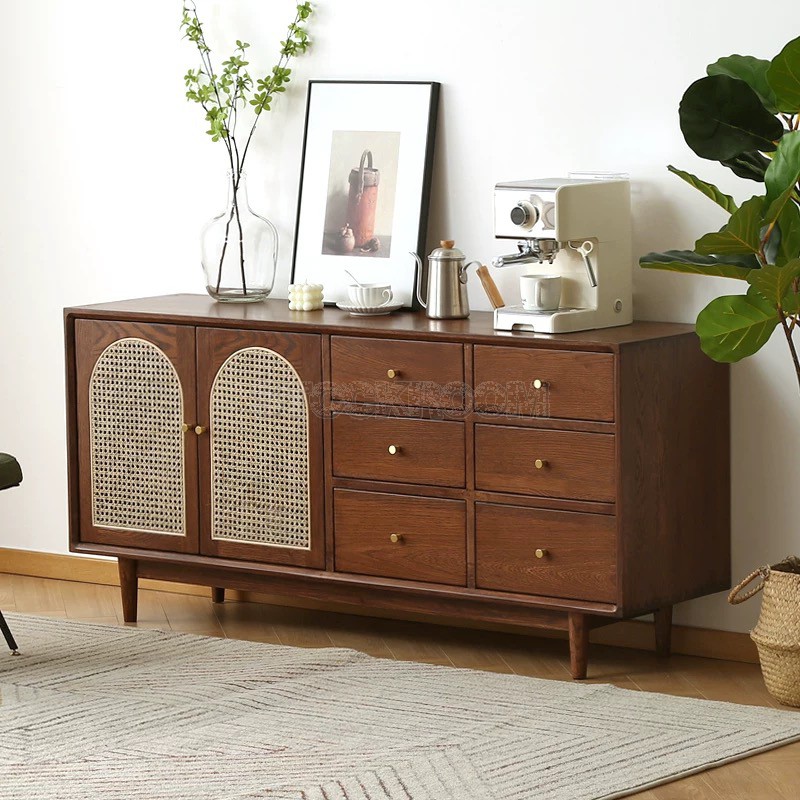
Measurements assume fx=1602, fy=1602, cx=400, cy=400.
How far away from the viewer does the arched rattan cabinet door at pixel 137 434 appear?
4336mm

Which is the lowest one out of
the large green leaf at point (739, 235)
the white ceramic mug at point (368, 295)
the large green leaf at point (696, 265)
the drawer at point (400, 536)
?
the drawer at point (400, 536)

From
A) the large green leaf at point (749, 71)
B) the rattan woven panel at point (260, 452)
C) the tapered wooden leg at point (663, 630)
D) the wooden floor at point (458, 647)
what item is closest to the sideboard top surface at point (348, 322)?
the rattan woven panel at point (260, 452)

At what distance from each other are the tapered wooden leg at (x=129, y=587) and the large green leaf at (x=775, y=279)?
6.63ft

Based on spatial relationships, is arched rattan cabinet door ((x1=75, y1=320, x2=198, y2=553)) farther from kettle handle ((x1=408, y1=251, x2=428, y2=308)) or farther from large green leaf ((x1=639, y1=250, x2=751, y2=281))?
large green leaf ((x1=639, y1=250, x2=751, y2=281))

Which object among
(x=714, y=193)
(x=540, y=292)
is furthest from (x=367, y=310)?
(x=714, y=193)

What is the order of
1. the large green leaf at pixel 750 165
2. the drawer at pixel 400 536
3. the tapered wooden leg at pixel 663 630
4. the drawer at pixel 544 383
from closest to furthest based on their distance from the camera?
the large green leaf at pixel 750 165
the drawer at pixel 544 383
the drawer at pixel 400 536
the tapered wooden leg at pixel 663 630

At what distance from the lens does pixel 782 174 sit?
3.30 meters

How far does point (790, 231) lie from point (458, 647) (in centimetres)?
148

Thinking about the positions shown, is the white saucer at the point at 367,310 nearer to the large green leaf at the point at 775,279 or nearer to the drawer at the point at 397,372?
the drawer at the point at 397,372

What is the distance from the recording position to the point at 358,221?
14.6ft

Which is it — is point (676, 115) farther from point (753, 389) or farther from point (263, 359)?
point (263, 359)

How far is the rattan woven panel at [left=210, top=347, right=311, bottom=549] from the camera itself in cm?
416

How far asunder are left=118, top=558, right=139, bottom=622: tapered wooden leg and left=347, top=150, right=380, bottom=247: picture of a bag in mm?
1113

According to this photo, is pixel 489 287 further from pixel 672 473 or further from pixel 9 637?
pixel 9 637
